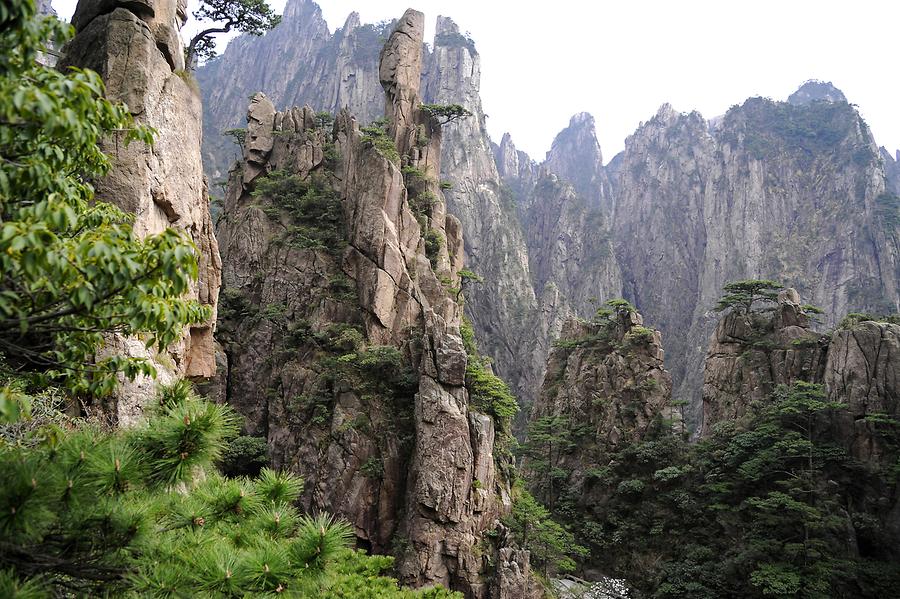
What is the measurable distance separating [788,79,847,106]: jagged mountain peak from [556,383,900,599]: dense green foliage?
7522 cm

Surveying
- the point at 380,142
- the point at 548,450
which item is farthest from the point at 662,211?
the point at 380,142

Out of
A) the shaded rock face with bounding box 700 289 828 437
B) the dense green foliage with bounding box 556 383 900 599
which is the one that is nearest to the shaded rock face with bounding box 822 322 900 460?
the dense green foliage with bounding box 556 383 900 599

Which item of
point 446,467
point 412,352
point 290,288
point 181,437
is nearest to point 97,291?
point 181,437

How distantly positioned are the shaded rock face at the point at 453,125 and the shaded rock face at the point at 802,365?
27.2 meters

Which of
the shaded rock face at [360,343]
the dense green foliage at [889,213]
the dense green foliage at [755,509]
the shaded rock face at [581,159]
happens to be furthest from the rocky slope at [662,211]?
the shaded rock face at [360,343]

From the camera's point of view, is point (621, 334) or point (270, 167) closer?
point (270, 167)

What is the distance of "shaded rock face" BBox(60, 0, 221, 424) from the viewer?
825 centimetres

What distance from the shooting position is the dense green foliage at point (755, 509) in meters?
17.9

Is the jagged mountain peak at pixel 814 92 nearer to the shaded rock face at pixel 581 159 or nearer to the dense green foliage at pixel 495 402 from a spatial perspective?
the shaded rock face at pixel 581 159

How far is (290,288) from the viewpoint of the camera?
23.7 m

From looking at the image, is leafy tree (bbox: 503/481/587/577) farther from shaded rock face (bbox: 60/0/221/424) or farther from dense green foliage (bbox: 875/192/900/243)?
dense green foliage (bbox: 875/192/900/243)

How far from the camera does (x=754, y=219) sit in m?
58.9

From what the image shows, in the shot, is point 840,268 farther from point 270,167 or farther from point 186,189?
point 186,189

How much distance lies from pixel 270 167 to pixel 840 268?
57.0 meters
